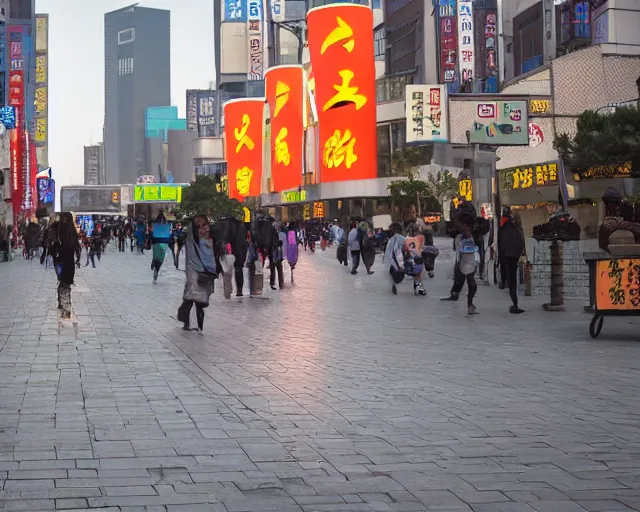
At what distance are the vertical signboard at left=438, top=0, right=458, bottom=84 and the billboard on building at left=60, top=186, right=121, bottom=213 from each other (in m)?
91.2

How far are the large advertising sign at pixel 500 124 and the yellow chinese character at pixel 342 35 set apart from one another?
52859 mm

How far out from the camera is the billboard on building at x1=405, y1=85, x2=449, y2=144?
121 feet

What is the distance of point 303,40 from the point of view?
116188 millimetres

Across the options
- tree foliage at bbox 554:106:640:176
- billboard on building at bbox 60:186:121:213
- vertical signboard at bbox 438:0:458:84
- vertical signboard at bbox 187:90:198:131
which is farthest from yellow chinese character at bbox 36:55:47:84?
tree foliage at bbox 554:106:640:176

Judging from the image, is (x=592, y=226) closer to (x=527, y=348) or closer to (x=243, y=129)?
(x=527, y=348)

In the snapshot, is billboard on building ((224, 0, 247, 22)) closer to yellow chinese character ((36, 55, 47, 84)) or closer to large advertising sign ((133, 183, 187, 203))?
large advertising sign ((133, 183, 187, 203))

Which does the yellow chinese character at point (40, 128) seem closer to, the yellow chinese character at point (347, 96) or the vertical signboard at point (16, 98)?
the vertical signboard at point (16, 98)

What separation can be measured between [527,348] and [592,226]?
18.8 metres

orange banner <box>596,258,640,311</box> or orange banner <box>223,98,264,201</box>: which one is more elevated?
orange banner <box>223,98,264,201</box>

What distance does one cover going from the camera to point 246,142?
10725 cm

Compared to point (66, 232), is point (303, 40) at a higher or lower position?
higher

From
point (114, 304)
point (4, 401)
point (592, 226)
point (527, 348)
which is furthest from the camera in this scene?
point (592, 226)

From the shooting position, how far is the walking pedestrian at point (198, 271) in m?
14.5

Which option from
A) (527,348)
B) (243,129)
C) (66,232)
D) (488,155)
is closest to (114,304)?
(66,232)
